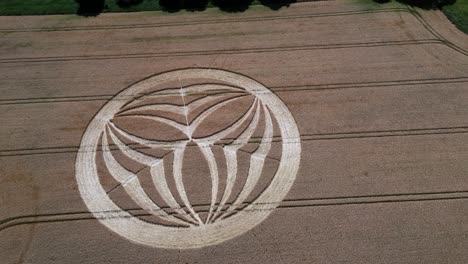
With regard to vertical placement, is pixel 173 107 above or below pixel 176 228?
above

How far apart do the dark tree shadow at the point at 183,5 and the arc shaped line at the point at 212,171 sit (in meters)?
16.7

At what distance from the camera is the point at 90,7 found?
118ft

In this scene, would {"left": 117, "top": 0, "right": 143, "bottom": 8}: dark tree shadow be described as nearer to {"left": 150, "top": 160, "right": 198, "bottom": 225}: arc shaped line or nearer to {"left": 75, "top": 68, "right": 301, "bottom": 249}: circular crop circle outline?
{"left": 75, "top": 68, "right": 301, "bottom": 249}: circular crop circle outline

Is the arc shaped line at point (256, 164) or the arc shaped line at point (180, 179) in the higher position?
the arc shaped line at point (256, 164)

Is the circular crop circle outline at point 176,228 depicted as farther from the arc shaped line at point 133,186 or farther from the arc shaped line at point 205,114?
the arc shaped line at point 205,114

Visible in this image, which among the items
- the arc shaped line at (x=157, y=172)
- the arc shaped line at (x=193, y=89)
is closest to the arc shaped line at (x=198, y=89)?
the arc shaped line at (x=193, y=89)

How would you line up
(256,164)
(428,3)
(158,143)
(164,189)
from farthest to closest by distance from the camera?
(428,3), (158,143), (256,164), (164,189)

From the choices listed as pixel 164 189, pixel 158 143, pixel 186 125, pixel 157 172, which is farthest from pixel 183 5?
pixel 164 189

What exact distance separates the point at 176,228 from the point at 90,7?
24.8 meters

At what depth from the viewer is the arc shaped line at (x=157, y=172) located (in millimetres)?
21750

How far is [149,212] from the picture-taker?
21.6 m

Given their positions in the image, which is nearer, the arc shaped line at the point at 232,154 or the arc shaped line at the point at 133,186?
the arc shaped line at the point at 133,186

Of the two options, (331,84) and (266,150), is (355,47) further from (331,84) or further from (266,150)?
(266,150)

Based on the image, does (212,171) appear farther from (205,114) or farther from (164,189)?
(205,114)
